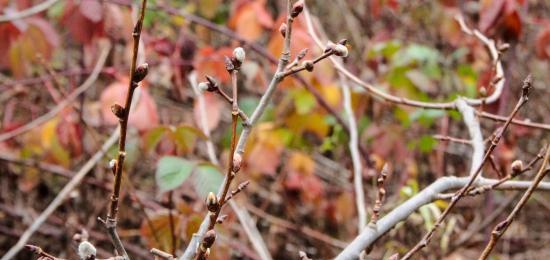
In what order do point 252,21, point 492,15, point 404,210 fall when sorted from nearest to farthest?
1. point 404,210
2. point 492,15
3. point 252,21

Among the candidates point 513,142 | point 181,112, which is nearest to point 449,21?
point 513,142

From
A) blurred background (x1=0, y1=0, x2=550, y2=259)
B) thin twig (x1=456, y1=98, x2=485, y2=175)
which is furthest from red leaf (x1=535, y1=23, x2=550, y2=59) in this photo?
thin twig (x1=456, y1=98, x2=485, y2=175)

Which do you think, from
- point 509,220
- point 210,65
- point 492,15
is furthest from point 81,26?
point 509,220

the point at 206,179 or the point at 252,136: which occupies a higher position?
the point at 252,136

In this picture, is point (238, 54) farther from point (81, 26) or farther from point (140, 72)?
point (81, 26)

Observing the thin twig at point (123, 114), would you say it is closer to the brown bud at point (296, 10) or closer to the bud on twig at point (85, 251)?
the bud on twig at point (85, 251)

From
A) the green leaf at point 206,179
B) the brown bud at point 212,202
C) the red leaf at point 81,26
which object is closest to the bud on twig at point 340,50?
the brown bud at point 212,202
